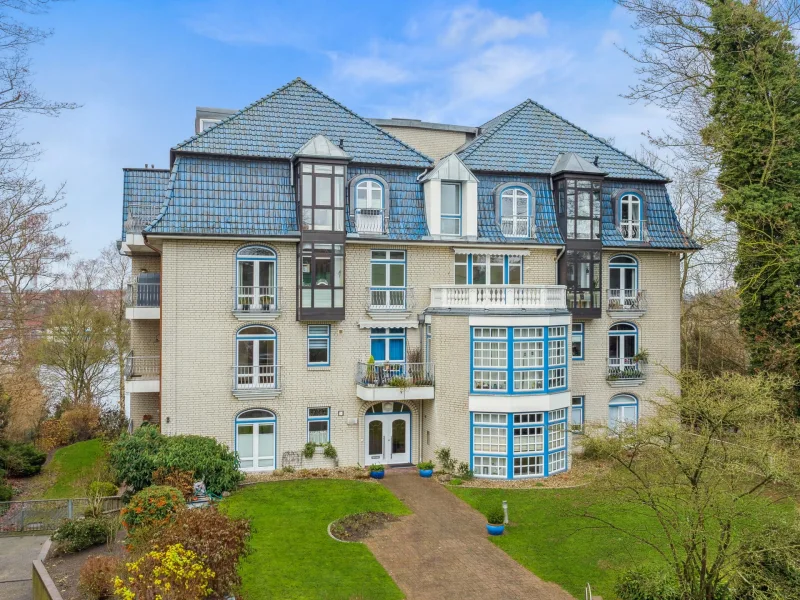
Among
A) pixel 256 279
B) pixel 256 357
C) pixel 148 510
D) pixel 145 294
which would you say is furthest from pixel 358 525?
pixel 145 294

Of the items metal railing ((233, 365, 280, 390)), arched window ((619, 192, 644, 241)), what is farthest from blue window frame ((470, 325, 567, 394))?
metal railing ((233, 365, 280, 390))

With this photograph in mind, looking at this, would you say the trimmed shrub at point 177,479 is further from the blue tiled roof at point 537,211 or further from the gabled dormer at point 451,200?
the blue tiled roof at point 537,211

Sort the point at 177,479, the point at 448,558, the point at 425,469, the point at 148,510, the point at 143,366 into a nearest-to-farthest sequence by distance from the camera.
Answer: the point at 148,510 < the point at 448,558 < the point at 177,479 < the point at 425,469 < the point at 143,366

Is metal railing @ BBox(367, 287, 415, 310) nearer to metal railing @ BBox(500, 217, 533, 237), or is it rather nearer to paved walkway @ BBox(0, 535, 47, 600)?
metal railing @ BBox(500, 217, 533, 237)

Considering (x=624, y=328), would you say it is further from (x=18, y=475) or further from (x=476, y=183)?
(x=18, y=475)

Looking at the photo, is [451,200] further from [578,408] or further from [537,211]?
[578,408]

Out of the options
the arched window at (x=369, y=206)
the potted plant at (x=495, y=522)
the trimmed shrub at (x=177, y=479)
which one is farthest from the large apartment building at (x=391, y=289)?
the potted plant at (x=495, y=522)
